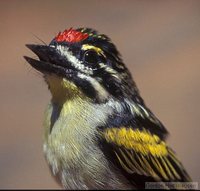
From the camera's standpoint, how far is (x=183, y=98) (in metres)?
6.97

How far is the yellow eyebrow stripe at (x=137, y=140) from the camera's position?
3.28 m

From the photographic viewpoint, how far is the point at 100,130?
3312mm

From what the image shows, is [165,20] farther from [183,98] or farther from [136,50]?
[183,98]

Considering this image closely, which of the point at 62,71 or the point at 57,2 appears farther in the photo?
the point at 57,2

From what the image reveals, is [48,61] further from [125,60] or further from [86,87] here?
[125,60]

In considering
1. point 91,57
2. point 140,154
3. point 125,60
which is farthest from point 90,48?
point 125,60

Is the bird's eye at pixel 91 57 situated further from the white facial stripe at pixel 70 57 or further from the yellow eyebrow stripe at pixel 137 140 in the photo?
the yellow eyebrow stripe at pixel 137 140

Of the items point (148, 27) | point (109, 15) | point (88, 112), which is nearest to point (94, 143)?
point (88, 112)

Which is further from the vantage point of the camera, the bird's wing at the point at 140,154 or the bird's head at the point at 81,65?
the bird's wing at the point at 140,154

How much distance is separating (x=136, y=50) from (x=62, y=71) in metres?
4.85

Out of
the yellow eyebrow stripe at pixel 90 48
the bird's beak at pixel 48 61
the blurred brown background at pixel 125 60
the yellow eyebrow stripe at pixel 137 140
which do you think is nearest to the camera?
the bird's beak at pixel 48 61

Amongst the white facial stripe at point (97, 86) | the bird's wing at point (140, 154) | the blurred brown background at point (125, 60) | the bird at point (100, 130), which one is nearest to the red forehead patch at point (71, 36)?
the bird at point (100, 130)

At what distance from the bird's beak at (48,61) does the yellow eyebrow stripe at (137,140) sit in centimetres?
39

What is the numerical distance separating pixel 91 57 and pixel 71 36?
135 millimetres
